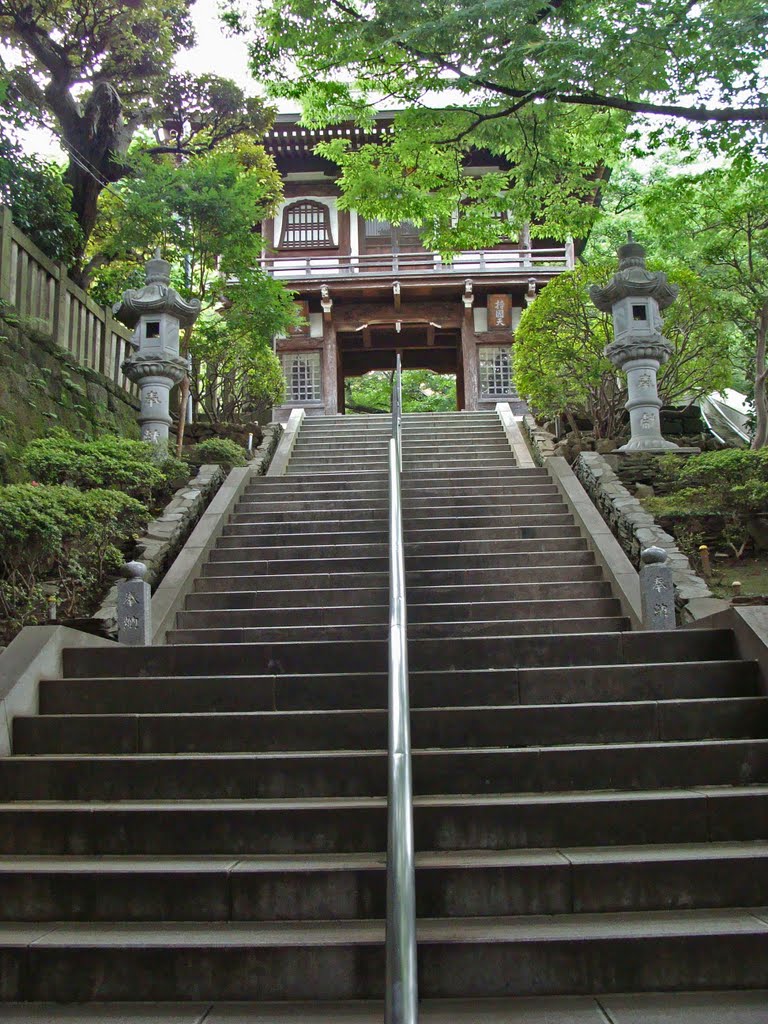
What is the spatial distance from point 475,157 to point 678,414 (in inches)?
439

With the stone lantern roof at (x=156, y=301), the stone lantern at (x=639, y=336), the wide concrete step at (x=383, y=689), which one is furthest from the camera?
the stone lantern roof at (x=156, y=301)

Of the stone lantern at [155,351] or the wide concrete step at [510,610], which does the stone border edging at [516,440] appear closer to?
the wide concrete step at [510,610]

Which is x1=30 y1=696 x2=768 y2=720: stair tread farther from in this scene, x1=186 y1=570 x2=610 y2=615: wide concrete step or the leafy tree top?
the leafy tree top

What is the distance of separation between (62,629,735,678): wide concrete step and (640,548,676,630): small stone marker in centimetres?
65

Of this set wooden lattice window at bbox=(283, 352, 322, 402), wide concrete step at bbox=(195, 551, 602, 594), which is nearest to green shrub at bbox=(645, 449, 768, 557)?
wide concrete step at bbox=(195, 551, 602, 594)

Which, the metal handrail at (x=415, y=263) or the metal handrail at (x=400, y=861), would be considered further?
the metal handrail at (x=415, y=263)

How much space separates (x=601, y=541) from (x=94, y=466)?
4.88m

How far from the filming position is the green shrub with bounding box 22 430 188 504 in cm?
731

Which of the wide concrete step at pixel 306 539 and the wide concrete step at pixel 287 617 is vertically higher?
the wide concrete step at pixel 306 539

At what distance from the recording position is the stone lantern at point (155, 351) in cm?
1078

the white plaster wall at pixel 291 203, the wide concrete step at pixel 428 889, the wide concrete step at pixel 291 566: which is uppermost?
the white plaster wall at pixel 291 203

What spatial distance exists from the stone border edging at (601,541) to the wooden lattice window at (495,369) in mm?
11569

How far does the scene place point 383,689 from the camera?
428cm

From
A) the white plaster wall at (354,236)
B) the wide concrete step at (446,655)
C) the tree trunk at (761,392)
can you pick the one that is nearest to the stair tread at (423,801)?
the wide concrete step at (446,655)
